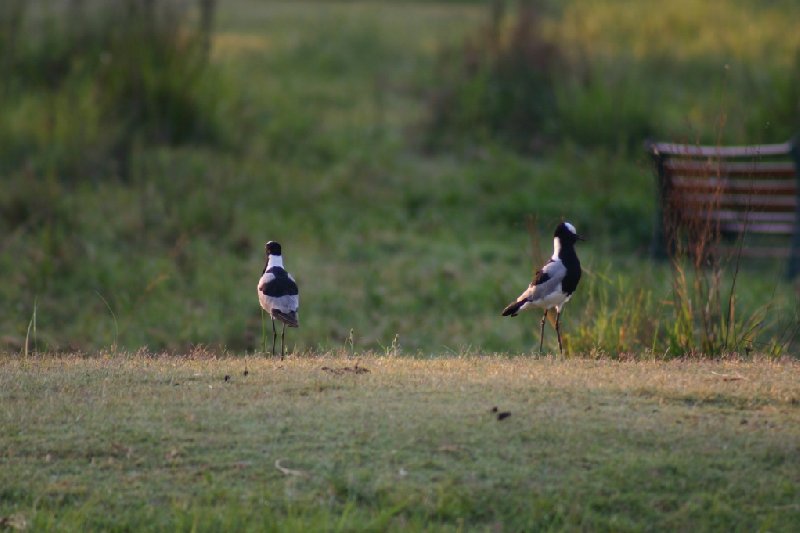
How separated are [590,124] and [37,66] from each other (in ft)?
21.9

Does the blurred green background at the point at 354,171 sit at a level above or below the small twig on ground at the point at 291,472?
above

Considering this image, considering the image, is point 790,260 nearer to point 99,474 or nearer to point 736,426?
point 736,426

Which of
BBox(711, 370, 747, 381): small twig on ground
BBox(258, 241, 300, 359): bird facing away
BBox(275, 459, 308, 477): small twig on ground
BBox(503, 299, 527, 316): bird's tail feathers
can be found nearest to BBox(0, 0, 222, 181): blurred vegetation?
BBox(258, 241, 300, 359): bird facing away

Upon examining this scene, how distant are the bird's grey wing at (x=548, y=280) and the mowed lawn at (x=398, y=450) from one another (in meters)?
0.93

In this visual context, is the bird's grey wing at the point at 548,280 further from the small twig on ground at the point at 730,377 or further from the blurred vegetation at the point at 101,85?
the blurred vegetation at the point at 101,85

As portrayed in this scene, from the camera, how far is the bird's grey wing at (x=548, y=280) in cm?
750

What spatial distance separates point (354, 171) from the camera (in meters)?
14.5

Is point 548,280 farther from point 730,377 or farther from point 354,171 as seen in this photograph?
point 354,171

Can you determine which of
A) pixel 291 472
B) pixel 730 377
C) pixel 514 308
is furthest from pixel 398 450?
pixel 514 308

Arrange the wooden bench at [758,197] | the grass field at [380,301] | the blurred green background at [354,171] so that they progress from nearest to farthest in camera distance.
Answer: the grass field at [380,301] < the blurred green background at [354,171] < the wooden bench at [758,197]

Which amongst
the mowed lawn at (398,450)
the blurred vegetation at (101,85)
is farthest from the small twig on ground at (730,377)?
the blurred vegetation at (101,85)

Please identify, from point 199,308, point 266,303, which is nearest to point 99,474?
point 266,303

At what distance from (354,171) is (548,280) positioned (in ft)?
23.8

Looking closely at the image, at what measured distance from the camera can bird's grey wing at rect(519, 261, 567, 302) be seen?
7.50m
